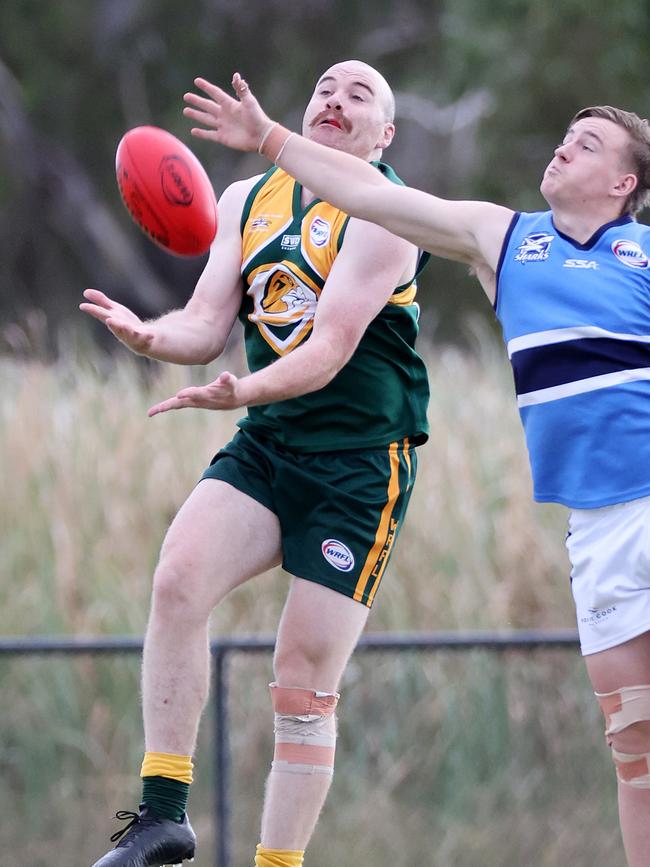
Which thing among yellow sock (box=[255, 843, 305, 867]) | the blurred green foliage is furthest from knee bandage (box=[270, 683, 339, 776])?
the blurred green foliage

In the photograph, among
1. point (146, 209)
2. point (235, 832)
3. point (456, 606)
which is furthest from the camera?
point (456, 606)

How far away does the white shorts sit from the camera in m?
3.54

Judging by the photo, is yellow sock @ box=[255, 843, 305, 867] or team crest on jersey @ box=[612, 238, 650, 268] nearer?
team crest on jersey @ box=[612, 238, 650, 268]

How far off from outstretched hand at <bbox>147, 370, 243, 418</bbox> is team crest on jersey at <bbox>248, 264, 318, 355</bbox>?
53 cm

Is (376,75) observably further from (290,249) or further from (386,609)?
(386,609)

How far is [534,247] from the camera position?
3688 millimetres

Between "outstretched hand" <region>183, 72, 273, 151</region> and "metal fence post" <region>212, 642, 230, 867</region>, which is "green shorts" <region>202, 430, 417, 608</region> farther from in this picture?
"metal fence post" <region>212, 642, 230, 867</region>

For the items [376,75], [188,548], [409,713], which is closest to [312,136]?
[376,75]

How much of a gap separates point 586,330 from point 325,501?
90 centimetres

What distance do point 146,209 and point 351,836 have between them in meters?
3.32

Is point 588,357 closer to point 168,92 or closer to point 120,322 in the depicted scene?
point 120,322

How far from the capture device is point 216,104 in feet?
12.2

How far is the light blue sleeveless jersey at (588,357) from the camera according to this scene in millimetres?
3594

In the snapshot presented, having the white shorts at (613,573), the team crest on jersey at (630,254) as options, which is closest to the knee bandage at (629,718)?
the white shorts at (613,573)
